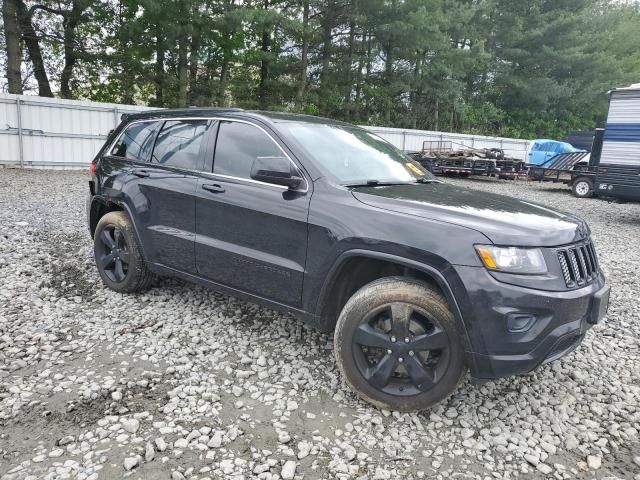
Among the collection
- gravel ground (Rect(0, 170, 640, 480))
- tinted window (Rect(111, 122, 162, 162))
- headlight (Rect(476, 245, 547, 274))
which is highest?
tinted window (Rect(111, 122, 162, 162))

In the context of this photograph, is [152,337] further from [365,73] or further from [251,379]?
[365,73]

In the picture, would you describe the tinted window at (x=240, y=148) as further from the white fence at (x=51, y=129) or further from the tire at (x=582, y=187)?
the tire at (x=582, y=187)

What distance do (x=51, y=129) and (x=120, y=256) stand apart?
13.3 metres

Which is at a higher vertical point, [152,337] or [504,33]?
[504,33]

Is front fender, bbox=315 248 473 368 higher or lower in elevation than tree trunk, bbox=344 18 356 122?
lower

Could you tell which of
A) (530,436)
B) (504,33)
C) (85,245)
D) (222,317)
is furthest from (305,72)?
(530,436)

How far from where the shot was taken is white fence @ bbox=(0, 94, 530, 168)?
14523 mm

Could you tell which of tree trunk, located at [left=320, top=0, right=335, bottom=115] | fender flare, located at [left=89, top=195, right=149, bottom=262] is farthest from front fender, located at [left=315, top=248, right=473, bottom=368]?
tree trunk, located at [left=320, top=0, right=335, bottom=115]

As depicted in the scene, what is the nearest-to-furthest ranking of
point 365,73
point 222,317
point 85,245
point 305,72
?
point 222,317 < point 85,245 < point 305,72 < point 365,73

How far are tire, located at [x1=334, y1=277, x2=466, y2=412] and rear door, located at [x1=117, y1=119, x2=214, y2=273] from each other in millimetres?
1597

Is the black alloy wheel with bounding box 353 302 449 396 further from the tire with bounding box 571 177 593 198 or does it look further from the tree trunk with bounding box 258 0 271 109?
the tree trunk with bounding box 258 0 271 109

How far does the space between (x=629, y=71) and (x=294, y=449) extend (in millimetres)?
46806

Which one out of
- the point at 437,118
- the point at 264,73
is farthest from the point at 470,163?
the point at 437,118

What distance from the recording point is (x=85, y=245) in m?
6.24
